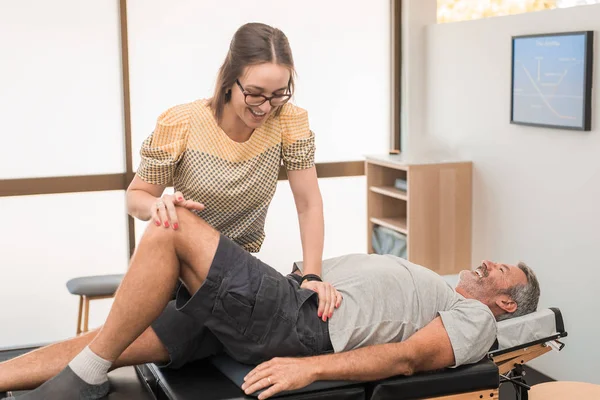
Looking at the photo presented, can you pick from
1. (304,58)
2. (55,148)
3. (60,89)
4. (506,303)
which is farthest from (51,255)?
(506,303)

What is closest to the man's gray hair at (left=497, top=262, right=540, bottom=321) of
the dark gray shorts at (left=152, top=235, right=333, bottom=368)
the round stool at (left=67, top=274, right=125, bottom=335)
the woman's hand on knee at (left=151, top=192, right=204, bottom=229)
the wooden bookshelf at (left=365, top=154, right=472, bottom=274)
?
the dark gray shorts at (left=152, top=235, right=333, bottom=368)

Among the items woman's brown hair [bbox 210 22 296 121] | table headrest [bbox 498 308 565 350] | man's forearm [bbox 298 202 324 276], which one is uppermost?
woman's brown hair [bbox 210 22 296 121]

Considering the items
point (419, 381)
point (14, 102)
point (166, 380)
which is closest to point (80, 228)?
point (14, 102)

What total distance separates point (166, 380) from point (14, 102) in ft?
8.16

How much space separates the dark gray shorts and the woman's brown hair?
463 mm

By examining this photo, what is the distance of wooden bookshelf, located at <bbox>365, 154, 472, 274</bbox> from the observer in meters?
4.19

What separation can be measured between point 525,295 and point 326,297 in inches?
26.5

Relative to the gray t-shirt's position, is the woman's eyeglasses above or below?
above

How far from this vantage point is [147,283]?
199cm

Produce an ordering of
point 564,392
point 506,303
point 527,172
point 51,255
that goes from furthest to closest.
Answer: point 51,255 → point 527,172 → point 564,392 → point 506,303

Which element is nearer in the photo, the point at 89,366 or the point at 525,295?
the point at 89,366

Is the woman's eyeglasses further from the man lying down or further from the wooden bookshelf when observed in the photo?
the wooden bookshelf

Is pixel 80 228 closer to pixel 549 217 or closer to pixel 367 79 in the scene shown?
pixel 367 79

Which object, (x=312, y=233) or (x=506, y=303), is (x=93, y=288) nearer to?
(x=312, y=233)
